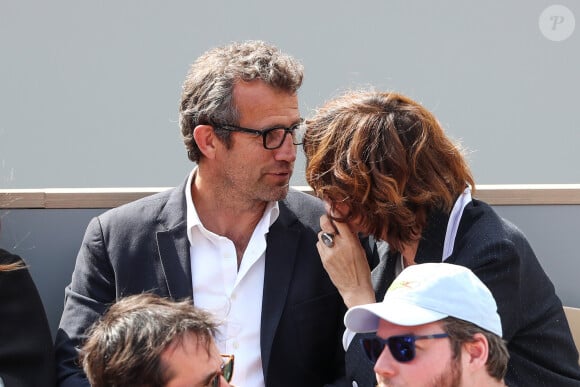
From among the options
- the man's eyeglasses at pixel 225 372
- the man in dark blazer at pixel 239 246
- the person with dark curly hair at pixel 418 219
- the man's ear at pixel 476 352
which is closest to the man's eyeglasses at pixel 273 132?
the man in dark blazer at pixel 239 246

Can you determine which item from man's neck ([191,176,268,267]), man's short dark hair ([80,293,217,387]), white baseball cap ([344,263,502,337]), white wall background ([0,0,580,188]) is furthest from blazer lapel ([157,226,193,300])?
white wall background ([0,0,580,188])

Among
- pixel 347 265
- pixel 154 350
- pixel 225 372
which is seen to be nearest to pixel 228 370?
pixel 225 372

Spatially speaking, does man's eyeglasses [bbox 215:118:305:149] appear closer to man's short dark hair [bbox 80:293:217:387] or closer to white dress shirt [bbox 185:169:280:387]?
white dress shirt [bbox 185:169:280:387]

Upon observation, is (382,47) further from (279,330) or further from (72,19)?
(279,330)

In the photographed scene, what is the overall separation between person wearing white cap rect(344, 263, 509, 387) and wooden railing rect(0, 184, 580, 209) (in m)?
1.34

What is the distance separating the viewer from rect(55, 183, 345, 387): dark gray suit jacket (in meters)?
2.83

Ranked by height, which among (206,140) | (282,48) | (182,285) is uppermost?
(282,48)

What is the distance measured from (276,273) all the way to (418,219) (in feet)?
1.84

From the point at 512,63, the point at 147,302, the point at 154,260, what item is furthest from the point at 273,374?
the point at 512,63

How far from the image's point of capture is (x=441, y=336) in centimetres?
187

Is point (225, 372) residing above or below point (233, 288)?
above

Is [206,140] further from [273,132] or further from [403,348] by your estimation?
[403,348]

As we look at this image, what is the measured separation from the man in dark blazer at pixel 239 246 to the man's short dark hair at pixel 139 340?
0.86 meters

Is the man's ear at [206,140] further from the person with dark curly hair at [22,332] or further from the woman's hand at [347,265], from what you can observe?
the person with dark curly hair at [22,332]
